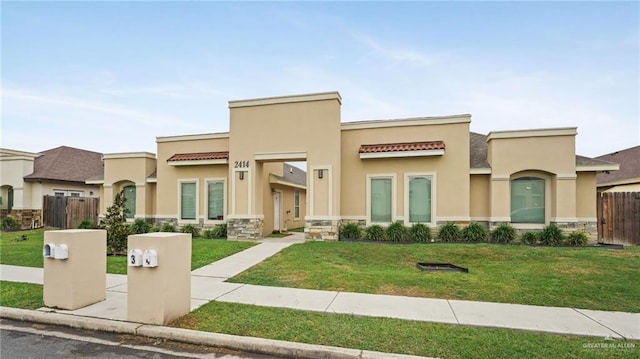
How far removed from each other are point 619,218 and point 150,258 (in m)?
16.8

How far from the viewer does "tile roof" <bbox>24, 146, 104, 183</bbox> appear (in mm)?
20977

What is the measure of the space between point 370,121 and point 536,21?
651 cm

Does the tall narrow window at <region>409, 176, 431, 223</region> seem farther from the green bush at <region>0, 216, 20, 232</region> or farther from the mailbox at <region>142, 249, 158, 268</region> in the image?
the green bush at <region>0, 216, 20, 232</region>

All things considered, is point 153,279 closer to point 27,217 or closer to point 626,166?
point 27,217

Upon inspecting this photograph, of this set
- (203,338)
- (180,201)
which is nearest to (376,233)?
(203,338)

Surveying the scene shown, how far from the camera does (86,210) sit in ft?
61.6

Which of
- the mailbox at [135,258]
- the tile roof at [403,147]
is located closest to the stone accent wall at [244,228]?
the tile roof at [403,147]

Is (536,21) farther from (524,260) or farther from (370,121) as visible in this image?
(524,260)

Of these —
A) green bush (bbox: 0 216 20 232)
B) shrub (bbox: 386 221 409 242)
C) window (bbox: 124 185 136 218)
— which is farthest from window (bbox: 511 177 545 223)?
green bush (bbox: 0 216 20 232)

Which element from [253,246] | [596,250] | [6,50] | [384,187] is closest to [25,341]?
[253,246]

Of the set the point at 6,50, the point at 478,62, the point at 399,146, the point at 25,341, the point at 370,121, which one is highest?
the point at 478,62

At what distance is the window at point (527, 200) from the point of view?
12742 millimetres

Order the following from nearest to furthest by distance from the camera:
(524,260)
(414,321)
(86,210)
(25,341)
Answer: (25,341) < (414,321) < (524,260) < (86,210)

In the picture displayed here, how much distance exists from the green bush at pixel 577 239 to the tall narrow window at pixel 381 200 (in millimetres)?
6488
